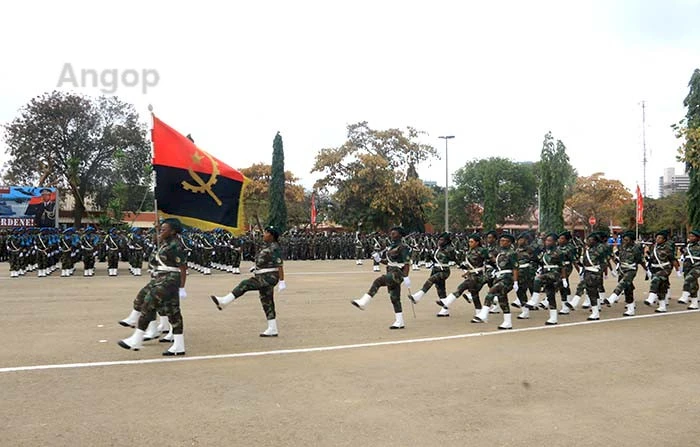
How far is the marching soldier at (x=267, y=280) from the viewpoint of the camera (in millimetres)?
9281

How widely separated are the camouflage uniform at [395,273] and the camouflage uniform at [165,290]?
11.9 ft

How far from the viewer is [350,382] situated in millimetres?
6707

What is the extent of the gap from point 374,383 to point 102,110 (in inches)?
1840

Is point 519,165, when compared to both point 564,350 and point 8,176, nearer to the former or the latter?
point 8,176

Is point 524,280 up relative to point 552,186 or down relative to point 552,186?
down

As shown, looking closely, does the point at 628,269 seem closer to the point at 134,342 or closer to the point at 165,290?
the point at 165,290

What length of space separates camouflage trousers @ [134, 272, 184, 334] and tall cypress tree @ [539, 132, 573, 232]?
56.7 meters

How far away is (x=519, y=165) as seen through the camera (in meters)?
72.2

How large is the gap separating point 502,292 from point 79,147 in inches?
1711

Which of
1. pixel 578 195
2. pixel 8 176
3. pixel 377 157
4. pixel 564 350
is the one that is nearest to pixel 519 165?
pixel 578 195

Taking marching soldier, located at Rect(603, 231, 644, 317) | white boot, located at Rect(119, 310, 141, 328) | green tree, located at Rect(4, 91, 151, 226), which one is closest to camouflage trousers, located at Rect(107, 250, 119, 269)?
white boot, located at Rect(119, 310, 141, 328)

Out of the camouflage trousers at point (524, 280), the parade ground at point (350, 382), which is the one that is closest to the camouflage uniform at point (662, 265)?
the parade ground at point (350, 382)

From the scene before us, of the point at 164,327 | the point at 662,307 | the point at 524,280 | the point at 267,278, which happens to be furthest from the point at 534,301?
the point at 164,327

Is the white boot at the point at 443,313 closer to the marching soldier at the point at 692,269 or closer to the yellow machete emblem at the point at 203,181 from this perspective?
the yellow machete emblem at the point at 203,181
